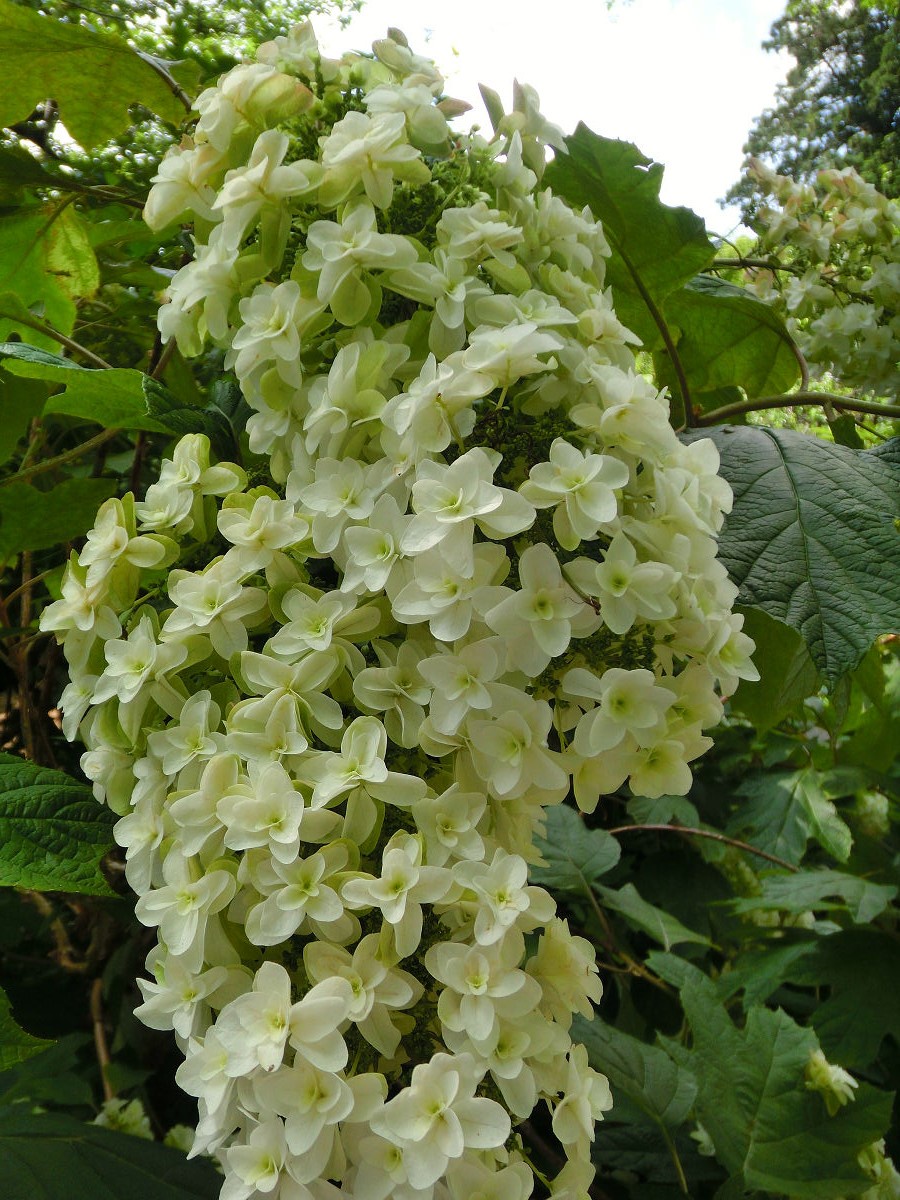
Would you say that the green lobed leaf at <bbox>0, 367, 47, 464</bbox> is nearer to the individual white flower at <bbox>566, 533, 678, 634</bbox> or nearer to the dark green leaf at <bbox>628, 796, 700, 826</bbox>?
the individual white flower at <bbox>566, 533, 678, 634</bbox>

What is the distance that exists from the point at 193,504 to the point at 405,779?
231 mm

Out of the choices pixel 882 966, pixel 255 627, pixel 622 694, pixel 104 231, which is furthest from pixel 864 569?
pixel 104 231

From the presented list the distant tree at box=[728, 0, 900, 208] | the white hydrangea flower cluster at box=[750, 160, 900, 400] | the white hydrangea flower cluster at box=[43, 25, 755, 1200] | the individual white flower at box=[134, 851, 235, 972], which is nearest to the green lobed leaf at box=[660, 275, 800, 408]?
the white hydrangea flower cluster at box=[750, 160, 900, 400]

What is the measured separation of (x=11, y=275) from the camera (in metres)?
0.99

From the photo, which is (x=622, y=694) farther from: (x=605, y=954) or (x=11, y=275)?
(x=605, y=954)

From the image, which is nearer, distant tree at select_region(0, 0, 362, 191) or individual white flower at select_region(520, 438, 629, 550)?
individual white flower at select_region(520, 438, 629, 550)

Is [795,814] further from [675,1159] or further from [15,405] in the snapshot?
[15,405]

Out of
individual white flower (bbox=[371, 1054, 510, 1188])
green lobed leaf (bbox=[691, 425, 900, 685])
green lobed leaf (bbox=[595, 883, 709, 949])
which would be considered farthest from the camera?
green lobed leaf (bbox=[595, 883, 709, 949])

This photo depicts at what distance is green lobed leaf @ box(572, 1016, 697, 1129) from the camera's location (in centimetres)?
91

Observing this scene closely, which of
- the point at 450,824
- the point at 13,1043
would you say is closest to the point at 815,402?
the point at 450,824

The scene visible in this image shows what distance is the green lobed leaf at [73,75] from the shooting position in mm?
879

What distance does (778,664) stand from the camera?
0.77 m

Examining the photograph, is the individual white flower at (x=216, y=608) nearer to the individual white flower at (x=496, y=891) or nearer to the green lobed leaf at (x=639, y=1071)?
the individual white flower at (x=496, y=891)

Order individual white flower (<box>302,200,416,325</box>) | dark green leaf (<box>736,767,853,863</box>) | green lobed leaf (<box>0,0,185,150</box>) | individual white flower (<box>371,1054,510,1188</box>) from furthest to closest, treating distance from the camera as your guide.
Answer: dark green leaf (<box>736,767,853,863</box>), green lobed leaf (<box>0,0,185,150</box>), individual white flower (<box>302,200,416,325</box>), individual white flower (<box>371,1054,510,1188</box>)
